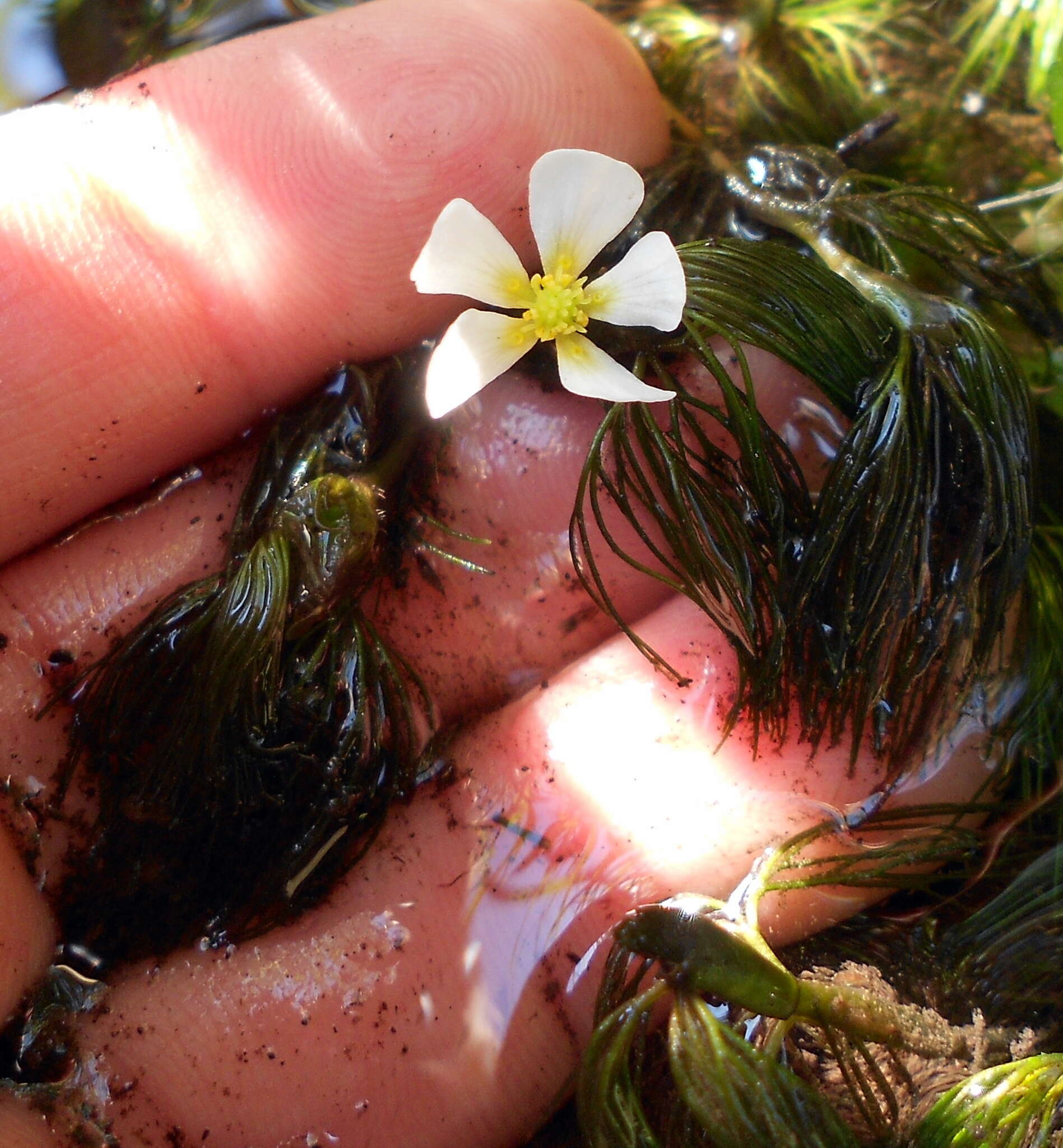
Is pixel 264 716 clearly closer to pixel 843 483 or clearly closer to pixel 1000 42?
pixel 843 483

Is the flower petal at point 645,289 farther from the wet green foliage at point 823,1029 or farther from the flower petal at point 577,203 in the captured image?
the wet green foliage at point 823,1029

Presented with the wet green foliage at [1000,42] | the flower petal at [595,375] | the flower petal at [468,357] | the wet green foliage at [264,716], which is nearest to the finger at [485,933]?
the wet green foliage at [264,716]

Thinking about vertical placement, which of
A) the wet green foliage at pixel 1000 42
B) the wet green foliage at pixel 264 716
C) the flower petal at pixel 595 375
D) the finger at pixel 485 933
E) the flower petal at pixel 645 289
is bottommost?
the finger at pixel 485 933

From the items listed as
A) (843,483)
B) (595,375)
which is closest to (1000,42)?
(843,483)

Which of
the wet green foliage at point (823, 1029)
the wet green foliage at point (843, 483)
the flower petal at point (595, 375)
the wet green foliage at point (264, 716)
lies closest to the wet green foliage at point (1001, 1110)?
the wet green foliage at point (823, 1029)

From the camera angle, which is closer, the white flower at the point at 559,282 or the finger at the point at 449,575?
the white flower at the point at 559,282

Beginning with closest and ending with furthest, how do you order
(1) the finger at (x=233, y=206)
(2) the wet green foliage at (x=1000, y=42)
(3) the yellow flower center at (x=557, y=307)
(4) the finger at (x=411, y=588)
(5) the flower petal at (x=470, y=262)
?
(5) the flower petal at (x=470, y=262), (3) the yellow flower center at (x=557, y=307), (1) the finger at (x=233, y=206), (4) the finger at (x=411, y=588), (2) the wet green foliage at (x=1000, y=42)

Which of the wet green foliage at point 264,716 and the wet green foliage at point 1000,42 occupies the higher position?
the wet green foliage at point 1000,42

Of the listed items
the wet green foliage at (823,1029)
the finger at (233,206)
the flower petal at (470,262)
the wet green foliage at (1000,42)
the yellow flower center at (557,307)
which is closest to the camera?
the flower petal at (470,262)
